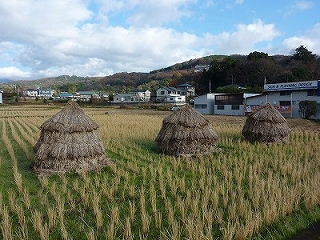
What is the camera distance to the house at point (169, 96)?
76.5 m

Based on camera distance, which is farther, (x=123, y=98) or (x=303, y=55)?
(x=123, y=98)

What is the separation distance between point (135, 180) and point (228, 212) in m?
3.65

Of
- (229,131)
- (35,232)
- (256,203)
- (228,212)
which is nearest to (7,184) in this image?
(35,232)

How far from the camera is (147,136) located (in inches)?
751

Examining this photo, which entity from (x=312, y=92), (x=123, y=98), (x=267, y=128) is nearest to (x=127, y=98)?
(x=123, y=98)

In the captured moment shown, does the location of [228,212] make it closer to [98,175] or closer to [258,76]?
[98,175]

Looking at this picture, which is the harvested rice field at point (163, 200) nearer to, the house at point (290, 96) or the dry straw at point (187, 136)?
the dry straw at point (187, 136)

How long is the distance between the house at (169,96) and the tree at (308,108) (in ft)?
147

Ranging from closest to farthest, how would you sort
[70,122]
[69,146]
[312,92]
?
[69,146], [70,122], [312,92]

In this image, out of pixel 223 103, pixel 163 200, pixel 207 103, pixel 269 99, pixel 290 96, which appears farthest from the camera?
pixel 207 103

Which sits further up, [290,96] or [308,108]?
[290,96]

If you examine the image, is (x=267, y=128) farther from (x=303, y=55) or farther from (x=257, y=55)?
(x=303, y=55)

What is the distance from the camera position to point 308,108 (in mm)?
31297

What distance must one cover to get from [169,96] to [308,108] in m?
48.1
